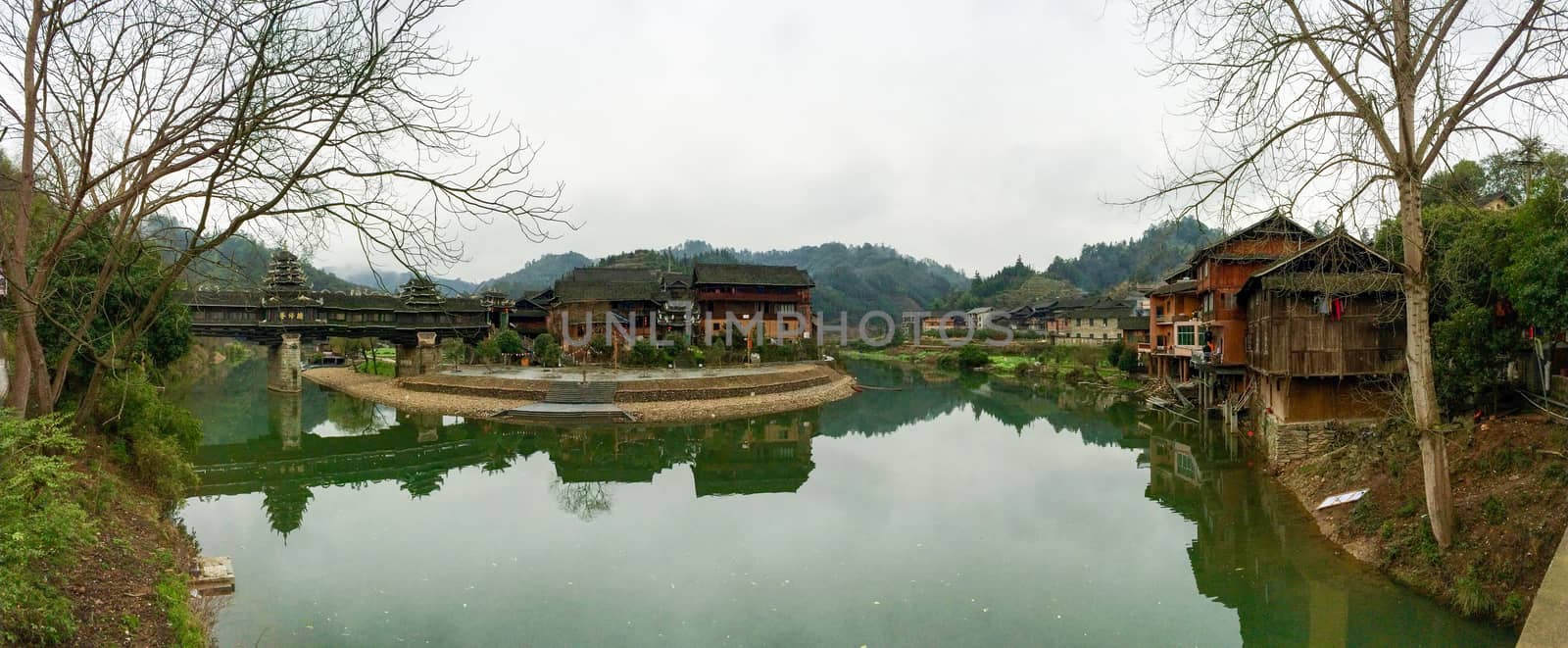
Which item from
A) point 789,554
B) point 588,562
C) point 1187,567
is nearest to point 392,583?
point 588,562

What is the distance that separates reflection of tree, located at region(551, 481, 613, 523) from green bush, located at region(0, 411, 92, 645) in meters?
7.09

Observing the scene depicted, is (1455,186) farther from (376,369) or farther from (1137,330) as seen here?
(376,369)

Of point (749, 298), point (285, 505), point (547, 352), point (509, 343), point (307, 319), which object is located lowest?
point (285, 505)

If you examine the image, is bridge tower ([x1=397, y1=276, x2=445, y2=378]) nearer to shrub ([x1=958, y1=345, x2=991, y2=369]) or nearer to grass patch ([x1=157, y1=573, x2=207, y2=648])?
grass patch ([x1=157, y1=573, x2=207, y2=648])

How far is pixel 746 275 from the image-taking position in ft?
128

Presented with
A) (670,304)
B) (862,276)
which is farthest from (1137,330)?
(862,276)

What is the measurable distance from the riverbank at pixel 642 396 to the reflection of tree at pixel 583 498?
8274 millimetres

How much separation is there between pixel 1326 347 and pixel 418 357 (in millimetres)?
33661

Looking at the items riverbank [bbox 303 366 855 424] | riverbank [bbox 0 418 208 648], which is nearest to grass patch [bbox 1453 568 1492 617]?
riverbank [bbox 0 418 208 648]

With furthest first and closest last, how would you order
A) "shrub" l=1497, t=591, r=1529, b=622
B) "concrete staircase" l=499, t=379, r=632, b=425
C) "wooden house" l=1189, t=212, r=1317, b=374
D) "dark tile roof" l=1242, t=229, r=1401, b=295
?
"concrete staircase" l=499, t=379, r=632, b=425 → "wooden house" l=1189, t=212, r=1317, b=374 → "dark tile roof" l=1242, t=229, r=1401, b=295 → "shrub" l=1497, t=591, r=1529, b=622

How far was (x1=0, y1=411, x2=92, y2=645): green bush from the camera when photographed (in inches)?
167

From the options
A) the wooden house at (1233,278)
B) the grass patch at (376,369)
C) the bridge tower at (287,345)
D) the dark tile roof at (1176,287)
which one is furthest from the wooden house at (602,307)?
the wooden house at (1233,278)

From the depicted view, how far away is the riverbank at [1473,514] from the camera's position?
23.1 ft

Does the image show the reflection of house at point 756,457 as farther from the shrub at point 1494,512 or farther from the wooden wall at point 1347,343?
the shrub at point 1494,512
